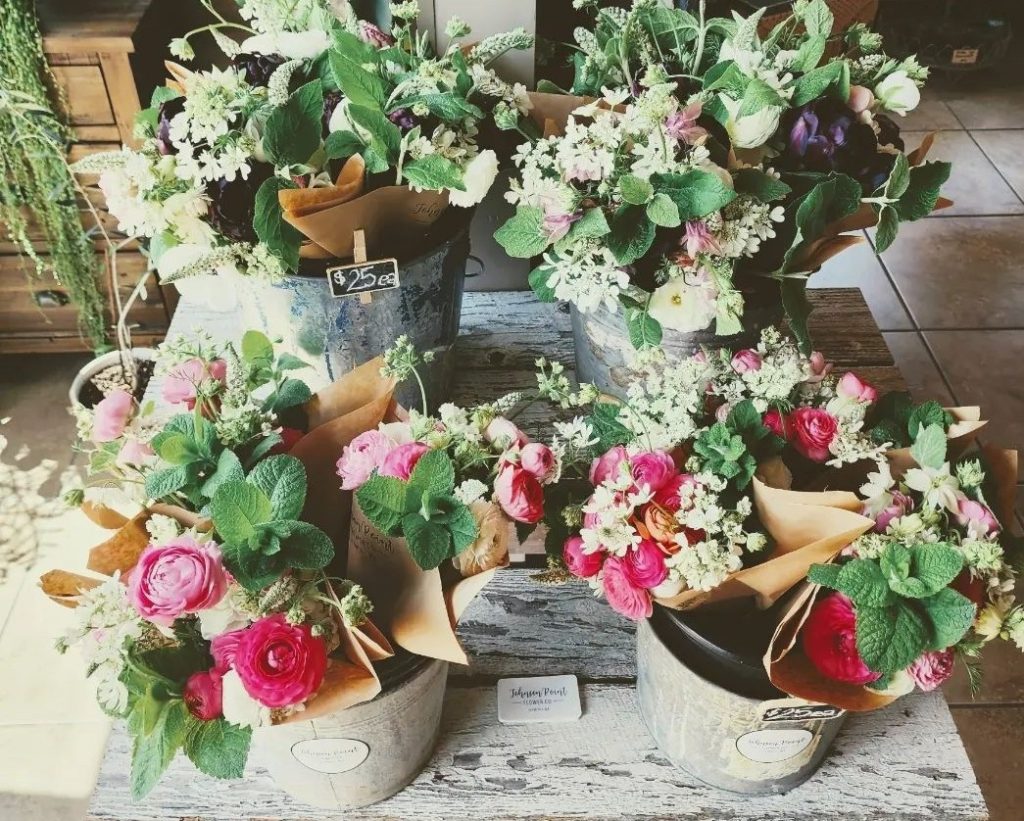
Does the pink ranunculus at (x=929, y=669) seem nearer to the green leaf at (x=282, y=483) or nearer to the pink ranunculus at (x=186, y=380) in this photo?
the green leaf at (x=282, y=483)

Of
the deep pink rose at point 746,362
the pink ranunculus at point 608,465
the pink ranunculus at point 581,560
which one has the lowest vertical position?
the pink ranunculus at point 581,560

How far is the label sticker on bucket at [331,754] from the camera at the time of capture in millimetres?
855

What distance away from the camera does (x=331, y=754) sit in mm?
869

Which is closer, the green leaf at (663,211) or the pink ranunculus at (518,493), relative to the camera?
the pink ranunculus at (518,493)

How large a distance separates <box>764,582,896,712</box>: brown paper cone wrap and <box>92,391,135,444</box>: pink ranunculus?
0.64 meters

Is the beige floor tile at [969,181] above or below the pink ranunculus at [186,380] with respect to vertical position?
below

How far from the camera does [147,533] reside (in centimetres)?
84

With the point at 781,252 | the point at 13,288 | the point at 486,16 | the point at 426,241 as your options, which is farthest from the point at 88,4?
the point at 781,252

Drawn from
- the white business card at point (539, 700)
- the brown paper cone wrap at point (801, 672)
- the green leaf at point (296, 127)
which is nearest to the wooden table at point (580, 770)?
the white business card at point (539, 700)


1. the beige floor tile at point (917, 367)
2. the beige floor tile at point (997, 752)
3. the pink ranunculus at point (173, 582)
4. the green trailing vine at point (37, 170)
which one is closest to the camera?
the pink ranunculus at point (173, 582)

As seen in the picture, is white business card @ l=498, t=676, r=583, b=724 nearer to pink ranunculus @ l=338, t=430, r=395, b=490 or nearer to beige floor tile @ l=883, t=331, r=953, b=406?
pink ranunculus @ l=338, t=430, r=395, b=490

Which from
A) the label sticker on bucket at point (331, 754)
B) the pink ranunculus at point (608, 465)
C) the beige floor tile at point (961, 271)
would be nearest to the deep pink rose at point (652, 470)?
the pink ranunculus at point (608, 465)

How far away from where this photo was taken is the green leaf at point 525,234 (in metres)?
1.06

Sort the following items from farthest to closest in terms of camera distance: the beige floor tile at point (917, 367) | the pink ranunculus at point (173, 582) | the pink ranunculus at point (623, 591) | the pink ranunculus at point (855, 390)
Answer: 1. the beige floor tile at point (917, 367)
2. the pink ranunculus at point (855, 390)
3. the pink ranunculus at point (623, 591)
4. the pink ranunculus at point (173, 582)
